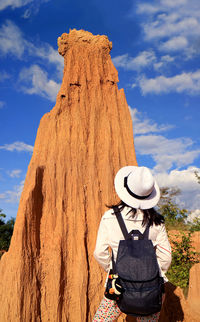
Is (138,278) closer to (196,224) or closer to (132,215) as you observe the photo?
(132,215)

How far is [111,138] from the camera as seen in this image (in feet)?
27.1

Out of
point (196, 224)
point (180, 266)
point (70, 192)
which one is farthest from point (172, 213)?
point (70, 192)

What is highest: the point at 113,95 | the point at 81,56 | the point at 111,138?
the point at 81,56

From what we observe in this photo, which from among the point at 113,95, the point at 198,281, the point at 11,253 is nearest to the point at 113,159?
the point at 113,95

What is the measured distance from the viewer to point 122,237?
110 inches

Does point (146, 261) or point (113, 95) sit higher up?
point (113, 95)

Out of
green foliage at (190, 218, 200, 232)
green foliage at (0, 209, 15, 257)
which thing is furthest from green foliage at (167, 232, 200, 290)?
green foliage at (0, 209, 15, 257)

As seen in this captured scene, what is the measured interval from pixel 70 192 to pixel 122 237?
4.60 m

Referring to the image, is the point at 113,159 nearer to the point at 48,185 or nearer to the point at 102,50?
the point at 48,185

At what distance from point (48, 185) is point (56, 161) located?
768 millimetres

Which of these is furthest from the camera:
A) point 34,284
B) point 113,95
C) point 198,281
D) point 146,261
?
point 113,95

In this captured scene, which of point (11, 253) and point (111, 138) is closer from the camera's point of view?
point (11, 253)

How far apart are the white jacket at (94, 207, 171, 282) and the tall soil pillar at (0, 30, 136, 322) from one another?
3.91 m

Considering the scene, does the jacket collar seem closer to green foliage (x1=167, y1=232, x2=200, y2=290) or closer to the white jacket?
the white jacket
